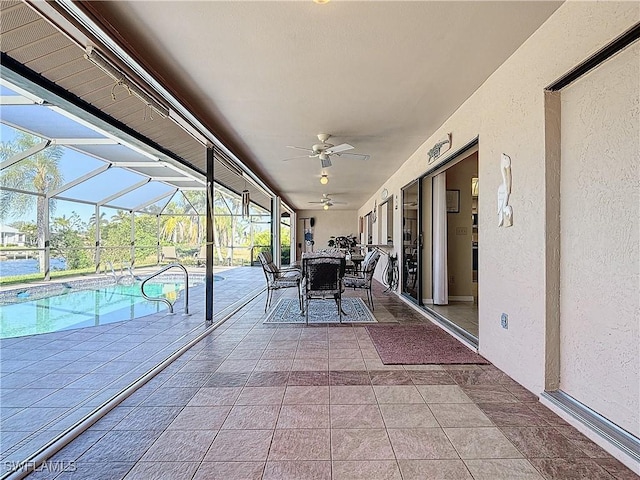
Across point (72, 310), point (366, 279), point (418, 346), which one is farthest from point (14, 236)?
point (418, 346)

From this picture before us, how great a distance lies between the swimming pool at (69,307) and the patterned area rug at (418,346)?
3602 mm

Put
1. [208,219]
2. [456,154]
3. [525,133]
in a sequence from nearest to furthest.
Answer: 1. [525,133]
2. [456,154]
3. [208,219]

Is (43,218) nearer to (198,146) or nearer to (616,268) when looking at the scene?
(198,146)

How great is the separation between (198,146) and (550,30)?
13.6 feet

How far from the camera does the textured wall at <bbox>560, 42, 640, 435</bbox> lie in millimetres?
1704

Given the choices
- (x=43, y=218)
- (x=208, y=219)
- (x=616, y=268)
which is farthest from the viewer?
(x=43, y=218)

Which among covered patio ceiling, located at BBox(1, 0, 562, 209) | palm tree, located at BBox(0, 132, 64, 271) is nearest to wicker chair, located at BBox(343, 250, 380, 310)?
covered patio ceiling, located at BBox(1, 0, 562, 209)

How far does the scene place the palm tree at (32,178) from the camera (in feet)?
14.5

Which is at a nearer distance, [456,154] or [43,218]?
[456,154]

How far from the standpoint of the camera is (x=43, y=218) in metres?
6.32

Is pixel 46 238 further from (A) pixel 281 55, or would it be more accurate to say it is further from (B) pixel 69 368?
(A) pixel 281 55

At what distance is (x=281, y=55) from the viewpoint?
2596mm

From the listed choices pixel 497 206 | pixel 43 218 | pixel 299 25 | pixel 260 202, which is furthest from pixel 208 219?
pixel 260 202

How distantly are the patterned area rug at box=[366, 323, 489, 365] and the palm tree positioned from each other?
185 inches
